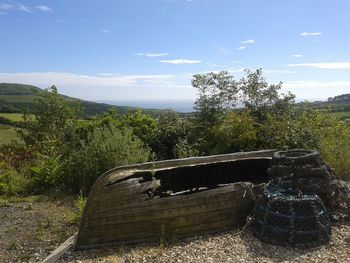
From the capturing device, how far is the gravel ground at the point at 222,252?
4.54m

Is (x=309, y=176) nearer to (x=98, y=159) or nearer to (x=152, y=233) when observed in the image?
(x=152, y=233)

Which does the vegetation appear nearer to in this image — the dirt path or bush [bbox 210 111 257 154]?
bush [bbox 210 111 257 154]

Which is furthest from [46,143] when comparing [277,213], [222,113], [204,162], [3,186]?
[277,213]

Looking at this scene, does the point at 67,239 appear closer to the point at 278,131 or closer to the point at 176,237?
the point at 176,237

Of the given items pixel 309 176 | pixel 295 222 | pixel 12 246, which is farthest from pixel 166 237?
pixel 309 176

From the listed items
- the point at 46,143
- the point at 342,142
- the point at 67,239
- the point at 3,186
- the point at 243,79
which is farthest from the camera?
the point at 243,79

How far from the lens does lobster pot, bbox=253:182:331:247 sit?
484 cm

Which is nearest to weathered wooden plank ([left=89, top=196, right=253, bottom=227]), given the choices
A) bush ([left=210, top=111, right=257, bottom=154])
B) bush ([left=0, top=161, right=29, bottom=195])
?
bush ([left=0, top=161, right=29, bottom=195])

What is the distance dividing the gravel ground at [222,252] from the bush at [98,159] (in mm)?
2970

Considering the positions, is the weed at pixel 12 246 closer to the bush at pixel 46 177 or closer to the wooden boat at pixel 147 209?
the wooden boat at pixel 147 209

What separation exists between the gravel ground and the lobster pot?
0.37 feet

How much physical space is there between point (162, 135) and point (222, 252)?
6120 mm

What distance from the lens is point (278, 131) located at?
385 inches

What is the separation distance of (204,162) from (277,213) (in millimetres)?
1508
